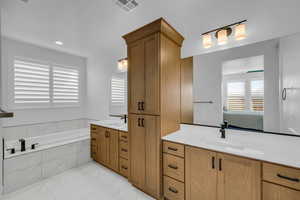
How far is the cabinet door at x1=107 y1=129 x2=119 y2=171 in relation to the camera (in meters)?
2.24

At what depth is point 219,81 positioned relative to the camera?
193cm

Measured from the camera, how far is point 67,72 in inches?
140

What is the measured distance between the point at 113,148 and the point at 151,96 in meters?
1.29

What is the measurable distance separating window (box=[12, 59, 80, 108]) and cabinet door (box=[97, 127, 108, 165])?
1.71 meters

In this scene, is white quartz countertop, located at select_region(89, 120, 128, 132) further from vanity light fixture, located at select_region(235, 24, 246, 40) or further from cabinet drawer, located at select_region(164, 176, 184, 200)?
vanity light fixture, located at select_region(235, 24, 246, 40)

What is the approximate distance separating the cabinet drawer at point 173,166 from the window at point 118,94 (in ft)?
Result: 5.25

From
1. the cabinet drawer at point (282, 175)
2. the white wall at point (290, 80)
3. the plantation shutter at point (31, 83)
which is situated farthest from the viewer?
the plantation shutter at point (31, 83)

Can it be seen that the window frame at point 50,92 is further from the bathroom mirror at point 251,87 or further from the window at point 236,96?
the window at point 236,96

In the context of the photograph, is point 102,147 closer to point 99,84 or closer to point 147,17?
point 99,84

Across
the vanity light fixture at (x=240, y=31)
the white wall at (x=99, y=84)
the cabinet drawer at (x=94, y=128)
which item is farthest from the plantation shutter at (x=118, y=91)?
the vanity light fixture at (x=240, y=31)

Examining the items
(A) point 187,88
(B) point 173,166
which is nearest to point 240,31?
(A) point 187,88

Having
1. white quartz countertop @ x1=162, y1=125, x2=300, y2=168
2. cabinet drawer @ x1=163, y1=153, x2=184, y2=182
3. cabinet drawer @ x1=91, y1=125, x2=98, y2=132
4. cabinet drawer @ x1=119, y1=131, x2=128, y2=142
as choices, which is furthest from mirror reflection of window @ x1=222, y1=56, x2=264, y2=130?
cabinet drawer @ x1=91, y1=125, x2=98, y2=132

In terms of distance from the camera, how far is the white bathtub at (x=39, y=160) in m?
1.85

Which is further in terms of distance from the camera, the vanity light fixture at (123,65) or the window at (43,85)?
the vanity light fixture at (123,65)
